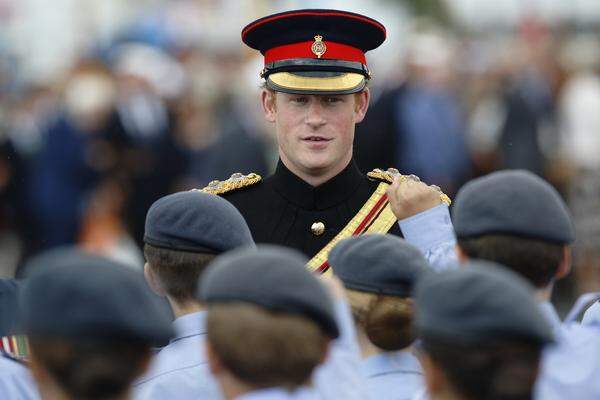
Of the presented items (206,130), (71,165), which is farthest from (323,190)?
(206,130)

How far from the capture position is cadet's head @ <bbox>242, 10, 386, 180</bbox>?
20.5 ft

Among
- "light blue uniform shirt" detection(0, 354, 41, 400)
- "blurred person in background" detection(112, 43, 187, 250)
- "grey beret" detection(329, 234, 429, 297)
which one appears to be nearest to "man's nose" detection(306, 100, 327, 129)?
"grey beret" detection(329, 234, 429, 297)

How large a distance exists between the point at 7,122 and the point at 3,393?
A: 1247 centimetres

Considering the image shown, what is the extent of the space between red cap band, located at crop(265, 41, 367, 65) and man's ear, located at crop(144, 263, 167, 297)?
5.00 feet

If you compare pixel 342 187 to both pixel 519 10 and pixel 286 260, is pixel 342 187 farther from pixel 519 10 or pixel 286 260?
pixel 519 10

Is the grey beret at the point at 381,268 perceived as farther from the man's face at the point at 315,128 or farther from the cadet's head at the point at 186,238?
the man's face at the point at 315,128

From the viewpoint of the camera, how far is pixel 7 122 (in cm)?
1689

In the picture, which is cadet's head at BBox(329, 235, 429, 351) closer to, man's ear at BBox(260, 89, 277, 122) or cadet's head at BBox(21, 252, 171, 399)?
cadet's head at BBox(21, 252, 171, 399)

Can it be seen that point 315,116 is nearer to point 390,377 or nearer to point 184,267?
point 184,267

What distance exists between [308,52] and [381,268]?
1758 millimetres

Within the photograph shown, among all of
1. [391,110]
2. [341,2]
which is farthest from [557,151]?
[341,2]

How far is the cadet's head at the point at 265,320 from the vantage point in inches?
148

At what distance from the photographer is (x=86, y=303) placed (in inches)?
144

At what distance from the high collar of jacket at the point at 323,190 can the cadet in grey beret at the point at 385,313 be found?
162 centimetres
